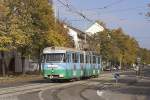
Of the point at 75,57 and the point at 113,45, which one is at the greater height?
the point at 113,45

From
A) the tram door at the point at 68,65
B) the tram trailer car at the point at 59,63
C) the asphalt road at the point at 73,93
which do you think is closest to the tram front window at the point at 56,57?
the tram trailer car at the point at 59,63

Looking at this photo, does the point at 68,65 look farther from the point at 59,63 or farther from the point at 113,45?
the point at 113,45

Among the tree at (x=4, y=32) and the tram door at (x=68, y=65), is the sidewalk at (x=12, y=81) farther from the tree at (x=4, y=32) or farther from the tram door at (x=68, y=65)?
the tram door at (x=68, y=65)

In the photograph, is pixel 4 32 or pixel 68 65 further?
pixel 4 32

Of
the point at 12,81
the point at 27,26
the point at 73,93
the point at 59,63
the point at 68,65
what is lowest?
the point at 73,93

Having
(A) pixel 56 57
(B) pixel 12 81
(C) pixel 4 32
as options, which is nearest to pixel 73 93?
(A) pixel 56 57

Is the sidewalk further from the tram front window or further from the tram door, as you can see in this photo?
the tram door

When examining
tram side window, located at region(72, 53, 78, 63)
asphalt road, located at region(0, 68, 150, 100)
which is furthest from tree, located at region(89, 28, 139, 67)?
asphalt road, located at region(0, 68, 150, 100)

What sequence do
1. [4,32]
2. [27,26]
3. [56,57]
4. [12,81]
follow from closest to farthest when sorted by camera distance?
[56,57] → [12,81] → [4,32] → [27,26]

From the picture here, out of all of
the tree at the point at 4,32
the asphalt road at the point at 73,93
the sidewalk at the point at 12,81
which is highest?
the tree at the point at 4,32

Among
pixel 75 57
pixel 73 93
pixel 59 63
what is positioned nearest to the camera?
pixel 73 93

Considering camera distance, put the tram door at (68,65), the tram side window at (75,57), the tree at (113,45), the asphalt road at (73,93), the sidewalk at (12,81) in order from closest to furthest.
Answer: the asphalt road at (73,93)
the sidewalk at (12,81)
the tram door at (68,65)
the tram side window at (75,57)
the tree at (113,45)

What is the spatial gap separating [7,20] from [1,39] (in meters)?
3.59

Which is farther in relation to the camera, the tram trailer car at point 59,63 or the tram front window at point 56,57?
the tram front window at point 56,57
